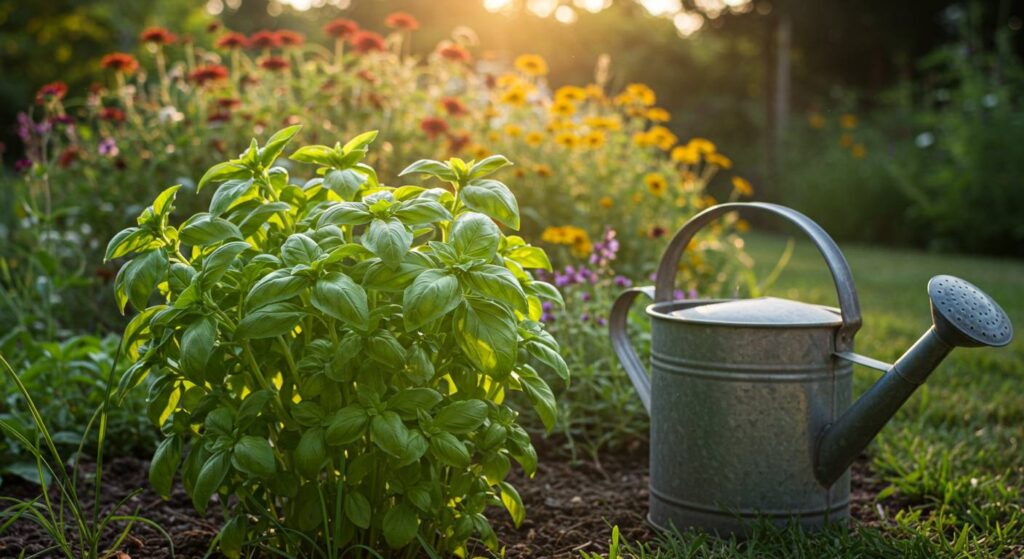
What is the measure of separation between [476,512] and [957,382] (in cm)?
247

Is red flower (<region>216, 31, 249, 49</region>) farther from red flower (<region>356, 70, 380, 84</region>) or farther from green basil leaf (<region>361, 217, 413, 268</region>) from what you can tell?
green basil leaf (<region>361, 217, 413, 268</region>)

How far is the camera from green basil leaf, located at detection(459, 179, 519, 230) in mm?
1542

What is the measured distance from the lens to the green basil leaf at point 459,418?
1.52 metres

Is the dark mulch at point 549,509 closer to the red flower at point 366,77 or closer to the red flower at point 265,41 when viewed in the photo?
the red flower at point 366,77

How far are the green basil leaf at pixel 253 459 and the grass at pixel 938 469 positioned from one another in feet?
2.35

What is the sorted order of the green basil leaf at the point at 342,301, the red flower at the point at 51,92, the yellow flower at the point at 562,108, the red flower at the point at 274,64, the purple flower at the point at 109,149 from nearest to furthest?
1. the green basil leaf at the point at 342,301
2. the red flower at the point at 51,92
3. the purple flower at the point at 109,149
4. the red flower at the point at 274,64
5. the yellow flower at the point at 562,108

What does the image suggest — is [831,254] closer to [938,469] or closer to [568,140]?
[938,469]

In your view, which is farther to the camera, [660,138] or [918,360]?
[660,138]

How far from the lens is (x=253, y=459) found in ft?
4.75

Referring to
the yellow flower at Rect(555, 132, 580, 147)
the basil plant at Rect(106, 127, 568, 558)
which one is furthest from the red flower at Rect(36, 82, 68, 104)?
the basil plant at Rect(106, 127, 568, 558)

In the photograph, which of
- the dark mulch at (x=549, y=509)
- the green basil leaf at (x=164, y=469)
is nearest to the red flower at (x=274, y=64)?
the dark mulch at (x=549, y=509)

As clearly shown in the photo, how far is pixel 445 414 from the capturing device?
59.7 inches

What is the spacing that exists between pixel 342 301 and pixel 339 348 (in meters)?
0.10

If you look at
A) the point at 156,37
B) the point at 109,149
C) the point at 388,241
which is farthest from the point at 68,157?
the point at 388,241
